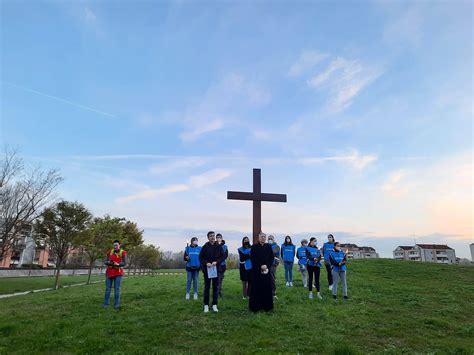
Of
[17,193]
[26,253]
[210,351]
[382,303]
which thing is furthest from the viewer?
[26,253]

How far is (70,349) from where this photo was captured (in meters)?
6.56

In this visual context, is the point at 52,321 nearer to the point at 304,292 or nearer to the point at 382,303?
the point at 304,292

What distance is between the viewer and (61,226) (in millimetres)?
25406

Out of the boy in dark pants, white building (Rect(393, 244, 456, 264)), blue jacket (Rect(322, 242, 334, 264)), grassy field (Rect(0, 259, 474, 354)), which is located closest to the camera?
grassy field (Rect(0, 259, 474, 354))

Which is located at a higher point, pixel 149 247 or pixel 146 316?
pixel 149 247

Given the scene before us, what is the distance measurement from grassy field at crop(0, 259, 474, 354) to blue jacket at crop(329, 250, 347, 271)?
1142 millimetres

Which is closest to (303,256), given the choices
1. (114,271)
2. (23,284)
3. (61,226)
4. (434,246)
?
(114,271)

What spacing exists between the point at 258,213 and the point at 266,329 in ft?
18.5

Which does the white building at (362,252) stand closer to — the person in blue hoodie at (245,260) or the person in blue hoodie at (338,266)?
the person in blue hoodie at (338,266)

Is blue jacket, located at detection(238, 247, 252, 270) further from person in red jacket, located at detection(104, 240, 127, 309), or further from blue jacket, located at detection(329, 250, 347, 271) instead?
person in red jacket, located at detection(104, 240, 127, 309)

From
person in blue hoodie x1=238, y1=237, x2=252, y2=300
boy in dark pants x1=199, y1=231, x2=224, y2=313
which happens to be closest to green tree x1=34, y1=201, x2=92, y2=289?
person in blue hoodie x1=238, y1=237, x2=252, y2=300

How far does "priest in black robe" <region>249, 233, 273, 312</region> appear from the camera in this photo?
9531 millimetres

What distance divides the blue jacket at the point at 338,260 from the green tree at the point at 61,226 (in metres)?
21.0

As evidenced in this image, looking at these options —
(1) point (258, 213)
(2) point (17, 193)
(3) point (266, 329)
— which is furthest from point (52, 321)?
(2) point (17, 193)
